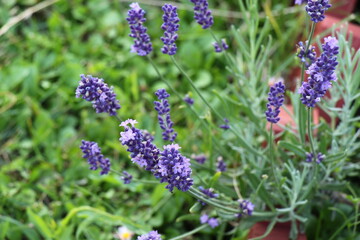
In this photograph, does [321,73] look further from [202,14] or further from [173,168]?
[202,14]

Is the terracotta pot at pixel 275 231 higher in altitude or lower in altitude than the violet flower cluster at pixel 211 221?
lower

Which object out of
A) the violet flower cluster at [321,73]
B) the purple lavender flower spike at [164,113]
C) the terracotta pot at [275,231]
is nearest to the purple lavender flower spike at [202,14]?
the purple lavender flower spike at [164,113]

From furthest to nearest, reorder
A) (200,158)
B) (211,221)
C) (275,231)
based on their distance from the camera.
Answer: (200,158)
(275,231)
(211,221)

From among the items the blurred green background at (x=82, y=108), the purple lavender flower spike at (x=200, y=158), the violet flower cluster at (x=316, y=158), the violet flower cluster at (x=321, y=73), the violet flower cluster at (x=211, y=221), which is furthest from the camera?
the blurred green background at (x=82, y=108)

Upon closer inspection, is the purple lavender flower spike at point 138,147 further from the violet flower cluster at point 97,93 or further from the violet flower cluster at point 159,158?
the violet flower cluster at point 97,93

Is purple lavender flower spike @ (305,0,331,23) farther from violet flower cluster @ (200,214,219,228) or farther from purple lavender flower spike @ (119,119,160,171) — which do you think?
violet flower cluster @ (200,214,219,228)

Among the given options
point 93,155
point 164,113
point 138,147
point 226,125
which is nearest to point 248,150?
point 226,125
